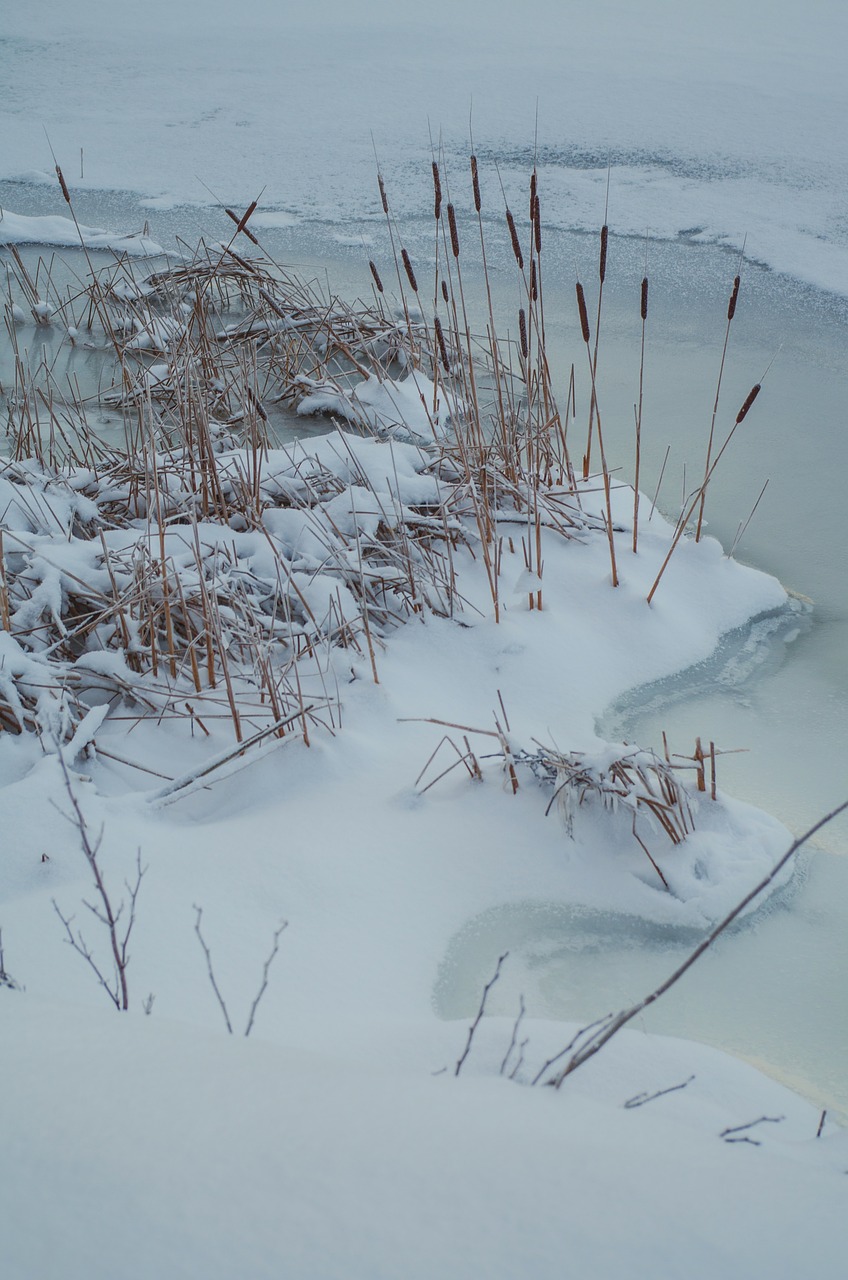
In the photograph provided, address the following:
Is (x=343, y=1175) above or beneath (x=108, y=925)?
above

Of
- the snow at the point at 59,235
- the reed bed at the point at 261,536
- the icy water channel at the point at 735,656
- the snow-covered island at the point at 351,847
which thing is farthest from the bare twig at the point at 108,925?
the snow at the point at 59,235

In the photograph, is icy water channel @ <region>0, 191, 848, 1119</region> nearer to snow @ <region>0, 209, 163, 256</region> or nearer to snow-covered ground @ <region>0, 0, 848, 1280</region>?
snow-covered ground @ <region>0, 0, 848, 1280</region>

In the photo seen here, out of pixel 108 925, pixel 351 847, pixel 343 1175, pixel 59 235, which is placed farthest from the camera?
pixel 59 235

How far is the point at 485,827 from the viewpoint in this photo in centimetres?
155

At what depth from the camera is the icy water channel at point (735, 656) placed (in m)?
1.33

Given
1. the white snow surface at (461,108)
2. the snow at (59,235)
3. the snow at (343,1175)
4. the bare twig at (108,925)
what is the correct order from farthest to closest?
the white snow surface at (461,108) < the snow at (59,235) < the bare twig at (108,925) < the snow at (343,1175)

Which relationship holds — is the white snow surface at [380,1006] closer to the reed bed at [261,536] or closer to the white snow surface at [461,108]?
the reed bed at [261,536]

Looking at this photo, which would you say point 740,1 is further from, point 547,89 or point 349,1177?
point 349,1177

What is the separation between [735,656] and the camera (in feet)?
7.02

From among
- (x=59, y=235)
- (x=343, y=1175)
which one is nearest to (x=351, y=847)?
(x=343, y=1175)

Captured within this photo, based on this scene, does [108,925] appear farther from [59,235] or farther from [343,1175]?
[59,235]

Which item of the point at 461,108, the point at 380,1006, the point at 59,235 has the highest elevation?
the point at 461,108

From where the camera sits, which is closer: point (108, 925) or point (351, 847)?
point (108, 925)

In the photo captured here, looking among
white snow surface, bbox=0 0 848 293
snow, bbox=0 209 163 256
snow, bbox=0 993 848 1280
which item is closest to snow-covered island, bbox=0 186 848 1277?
snow, bbox=0 993 848 1280
